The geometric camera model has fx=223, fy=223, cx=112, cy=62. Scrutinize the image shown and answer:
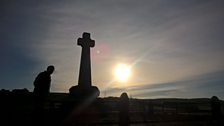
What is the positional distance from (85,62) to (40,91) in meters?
12.8

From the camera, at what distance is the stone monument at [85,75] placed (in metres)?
Result: 17.6

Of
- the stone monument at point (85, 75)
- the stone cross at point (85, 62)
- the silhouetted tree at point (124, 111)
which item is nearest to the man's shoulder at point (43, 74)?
the silhouetted tree at point (124, 111)

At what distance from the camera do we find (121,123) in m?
7.36

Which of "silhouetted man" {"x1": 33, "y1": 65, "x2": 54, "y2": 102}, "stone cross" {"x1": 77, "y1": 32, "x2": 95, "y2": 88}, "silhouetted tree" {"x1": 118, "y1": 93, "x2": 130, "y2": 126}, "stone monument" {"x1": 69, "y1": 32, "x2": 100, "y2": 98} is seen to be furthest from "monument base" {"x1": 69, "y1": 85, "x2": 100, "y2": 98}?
"silhouetted man" {"x1": 33, "y1": 65, "x2": 54, "y2": 102}

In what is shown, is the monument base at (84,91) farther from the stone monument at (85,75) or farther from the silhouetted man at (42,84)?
the silhouetted man at (42,84)

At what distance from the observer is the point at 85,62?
18859mm

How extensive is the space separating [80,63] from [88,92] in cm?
283

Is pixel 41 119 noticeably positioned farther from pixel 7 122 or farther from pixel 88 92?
pixel 88 92

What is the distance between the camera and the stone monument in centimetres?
1761

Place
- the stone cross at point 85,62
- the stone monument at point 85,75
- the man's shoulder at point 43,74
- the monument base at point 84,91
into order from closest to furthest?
the man's shoulder at point 43,74, the monument base at point 84,91, the stone monument at point 85,75, the stone cross at point 85,62

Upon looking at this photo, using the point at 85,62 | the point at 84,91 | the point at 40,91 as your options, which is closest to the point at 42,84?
the point at 40,91

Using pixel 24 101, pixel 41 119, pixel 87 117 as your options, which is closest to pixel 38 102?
pixel 41 119

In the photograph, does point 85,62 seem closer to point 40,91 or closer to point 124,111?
point 124,111

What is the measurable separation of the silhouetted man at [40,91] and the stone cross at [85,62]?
1180 cm
